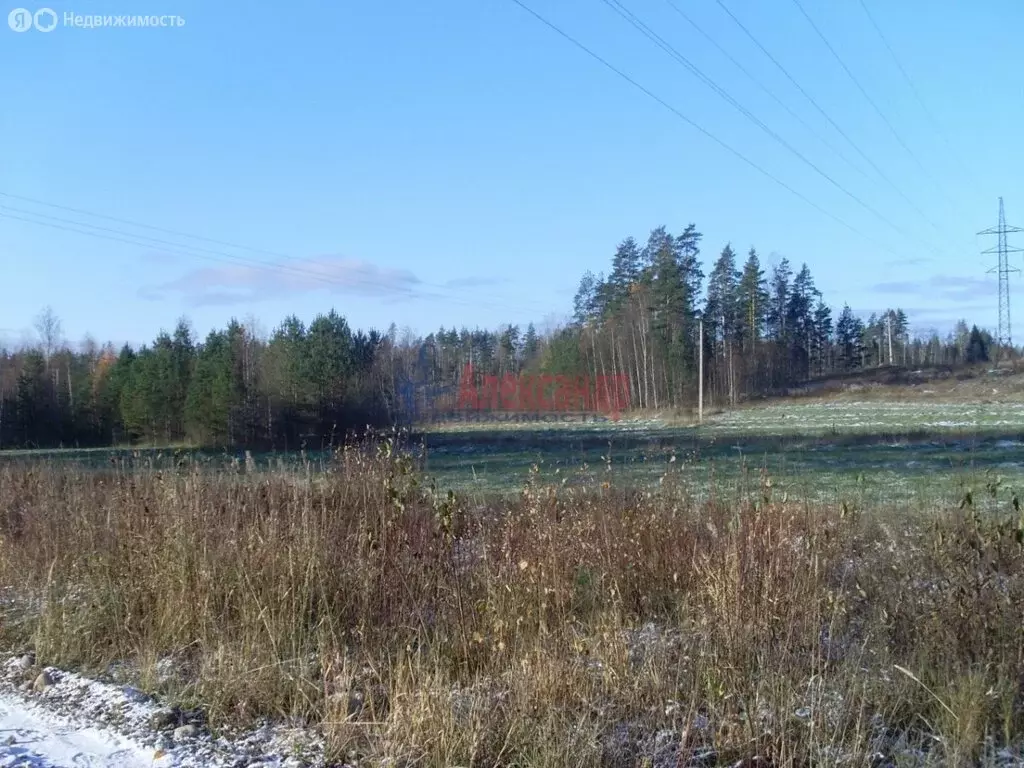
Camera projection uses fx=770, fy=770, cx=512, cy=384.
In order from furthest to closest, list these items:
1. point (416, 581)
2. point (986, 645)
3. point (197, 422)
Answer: point (197, 422), point (416, 581), point (986, 645)

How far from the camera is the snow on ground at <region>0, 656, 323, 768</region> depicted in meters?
3.31

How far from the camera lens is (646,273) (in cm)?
5772

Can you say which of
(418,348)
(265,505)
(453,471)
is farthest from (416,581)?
(418,348)

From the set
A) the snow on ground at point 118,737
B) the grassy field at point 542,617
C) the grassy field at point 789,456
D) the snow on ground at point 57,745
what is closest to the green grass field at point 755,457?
the grassy field at point 789,456

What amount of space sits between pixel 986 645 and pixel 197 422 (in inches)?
1609

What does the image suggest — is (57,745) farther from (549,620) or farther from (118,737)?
(549,620)

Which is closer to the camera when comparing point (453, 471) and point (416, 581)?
point (416, 581)

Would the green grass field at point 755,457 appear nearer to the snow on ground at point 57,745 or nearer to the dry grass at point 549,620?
the dry grass at point 549,620

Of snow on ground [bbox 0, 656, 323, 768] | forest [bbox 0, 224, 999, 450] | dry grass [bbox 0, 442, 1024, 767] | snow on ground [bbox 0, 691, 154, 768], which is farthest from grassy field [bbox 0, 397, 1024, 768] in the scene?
forest [bbox 0, 224, 999, 450]

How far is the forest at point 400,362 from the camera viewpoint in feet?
127

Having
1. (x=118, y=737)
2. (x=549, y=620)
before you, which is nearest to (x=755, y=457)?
(x=549, y=620)

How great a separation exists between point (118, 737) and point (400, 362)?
39784mm

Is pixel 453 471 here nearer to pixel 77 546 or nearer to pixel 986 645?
pixel 77 546

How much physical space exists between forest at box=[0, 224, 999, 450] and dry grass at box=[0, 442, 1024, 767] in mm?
29664
